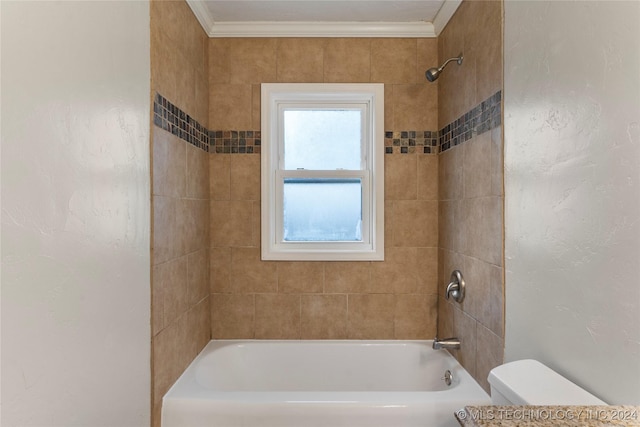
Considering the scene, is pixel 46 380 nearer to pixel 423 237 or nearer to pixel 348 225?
pixel 348 225

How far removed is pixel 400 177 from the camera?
236 centimetres

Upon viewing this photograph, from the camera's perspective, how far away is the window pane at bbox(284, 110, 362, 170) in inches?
97.2

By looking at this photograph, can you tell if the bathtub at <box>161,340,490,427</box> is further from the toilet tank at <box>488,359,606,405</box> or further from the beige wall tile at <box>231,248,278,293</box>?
the toilet tank at <box>488,359,606,405</box>

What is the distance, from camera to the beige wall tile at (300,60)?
2328 millimetres

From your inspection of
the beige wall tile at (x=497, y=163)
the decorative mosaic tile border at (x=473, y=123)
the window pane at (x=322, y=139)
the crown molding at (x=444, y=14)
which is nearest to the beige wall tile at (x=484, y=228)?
the beige wall tile at (x=497, y=163)

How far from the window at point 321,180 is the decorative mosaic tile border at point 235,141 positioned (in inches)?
2.7

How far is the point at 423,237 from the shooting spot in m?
2.36

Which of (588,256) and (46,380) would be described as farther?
(588,256)

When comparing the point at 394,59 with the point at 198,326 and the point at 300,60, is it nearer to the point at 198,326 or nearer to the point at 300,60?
the point at 300,60

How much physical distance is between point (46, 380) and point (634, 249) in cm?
143

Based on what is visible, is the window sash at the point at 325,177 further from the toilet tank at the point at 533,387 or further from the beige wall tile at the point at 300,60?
the toilet tank at the point at 533,387

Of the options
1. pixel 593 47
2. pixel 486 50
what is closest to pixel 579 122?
pixel 593 47

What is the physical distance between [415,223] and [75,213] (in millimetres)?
1822

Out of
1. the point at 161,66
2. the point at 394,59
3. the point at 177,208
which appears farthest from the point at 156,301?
the point at 394,59
